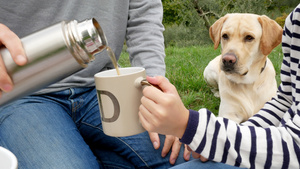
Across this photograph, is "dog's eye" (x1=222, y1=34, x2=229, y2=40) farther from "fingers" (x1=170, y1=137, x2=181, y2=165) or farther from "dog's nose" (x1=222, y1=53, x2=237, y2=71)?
"fingers" (x1=170, y1=137, x2=181, y2=165)

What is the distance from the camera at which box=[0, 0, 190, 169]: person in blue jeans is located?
1.08m

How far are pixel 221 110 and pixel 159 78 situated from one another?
1287 mm

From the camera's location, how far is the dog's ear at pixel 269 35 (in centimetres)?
191

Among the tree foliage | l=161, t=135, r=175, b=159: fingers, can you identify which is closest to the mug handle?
l=161, t=135, r=175, b=159: fingers

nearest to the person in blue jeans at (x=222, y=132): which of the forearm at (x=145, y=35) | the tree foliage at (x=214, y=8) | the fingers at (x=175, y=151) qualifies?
the fingers at (x=175, y=151)

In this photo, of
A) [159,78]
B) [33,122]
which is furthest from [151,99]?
[33,122]

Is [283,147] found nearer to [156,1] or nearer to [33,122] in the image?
[33,122]

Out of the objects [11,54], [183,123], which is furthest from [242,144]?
[11,54]

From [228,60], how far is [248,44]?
166 mm

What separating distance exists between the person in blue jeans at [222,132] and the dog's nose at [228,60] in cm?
85

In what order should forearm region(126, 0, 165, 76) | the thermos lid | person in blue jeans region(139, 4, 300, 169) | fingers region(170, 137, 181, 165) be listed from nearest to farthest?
the thermos lid
person in blue jeans region(139, 4, 300, 169)
fingers region(170, 137, 181, 165)
forearm region(126, 0, 165, 76)

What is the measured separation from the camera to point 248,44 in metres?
1.92

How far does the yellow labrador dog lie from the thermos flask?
1.34m

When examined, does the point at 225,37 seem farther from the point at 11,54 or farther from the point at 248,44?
the point at 11,54
